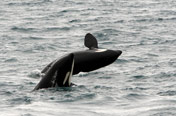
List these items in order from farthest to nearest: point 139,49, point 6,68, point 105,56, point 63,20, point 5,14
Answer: point 5,14 → point 63,20 → point 139,49 → point 6,68 → point 105,56

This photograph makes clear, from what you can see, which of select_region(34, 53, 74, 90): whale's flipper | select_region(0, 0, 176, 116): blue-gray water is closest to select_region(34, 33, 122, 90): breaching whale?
select_region(34, 53, 74, 90): whale's flipper

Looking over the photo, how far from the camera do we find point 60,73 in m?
18.4

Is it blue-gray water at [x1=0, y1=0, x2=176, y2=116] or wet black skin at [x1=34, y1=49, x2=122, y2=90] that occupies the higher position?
wet black skin at [x1=34, y1=49, x2=122, y2=90]

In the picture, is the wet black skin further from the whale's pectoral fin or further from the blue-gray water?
the blue-gray water

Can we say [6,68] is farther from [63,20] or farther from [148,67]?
[63,20]

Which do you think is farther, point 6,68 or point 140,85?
point 6,68

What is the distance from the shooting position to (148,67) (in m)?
24.3

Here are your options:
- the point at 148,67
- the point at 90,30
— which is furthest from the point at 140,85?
the point at 90,30

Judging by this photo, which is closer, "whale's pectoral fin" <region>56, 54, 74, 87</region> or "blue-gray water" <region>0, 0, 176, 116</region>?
"blue-gray water" <region>0, 0, 176, 116</region>

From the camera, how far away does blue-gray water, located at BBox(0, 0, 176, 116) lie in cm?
1772

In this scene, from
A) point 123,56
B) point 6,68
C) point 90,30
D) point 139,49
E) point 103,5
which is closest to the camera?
point 6,68

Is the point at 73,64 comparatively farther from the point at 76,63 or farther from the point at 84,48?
the point at 84,48

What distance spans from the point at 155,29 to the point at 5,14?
507 inches

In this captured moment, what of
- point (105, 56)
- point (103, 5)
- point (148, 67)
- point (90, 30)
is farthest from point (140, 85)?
point (103, 5)
